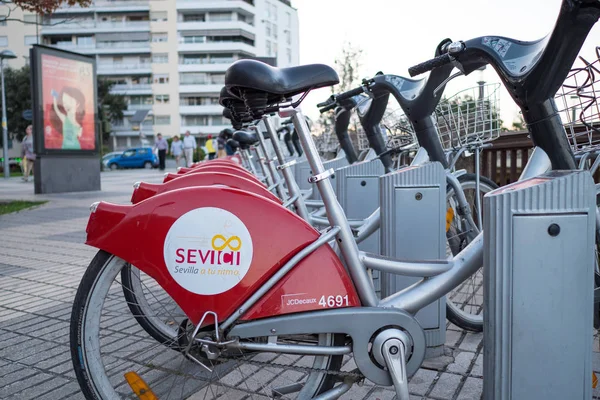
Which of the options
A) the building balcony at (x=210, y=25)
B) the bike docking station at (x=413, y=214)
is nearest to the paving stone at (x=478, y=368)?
the bike docking station at (x=413, y=214)

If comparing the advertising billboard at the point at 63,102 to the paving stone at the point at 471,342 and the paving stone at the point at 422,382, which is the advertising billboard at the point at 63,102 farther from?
the paving stone at the point at 422,382

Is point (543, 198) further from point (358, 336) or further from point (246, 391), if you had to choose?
point (246, 391)

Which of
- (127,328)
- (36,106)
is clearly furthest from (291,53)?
(127,328)

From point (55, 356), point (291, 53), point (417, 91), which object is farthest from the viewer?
point (291, 53)

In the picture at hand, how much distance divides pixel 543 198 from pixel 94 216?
1.55m

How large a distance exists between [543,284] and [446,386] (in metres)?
1.10

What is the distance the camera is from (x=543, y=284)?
5.57ft

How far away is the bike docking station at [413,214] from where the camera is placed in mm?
2746

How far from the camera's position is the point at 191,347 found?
6.52ft

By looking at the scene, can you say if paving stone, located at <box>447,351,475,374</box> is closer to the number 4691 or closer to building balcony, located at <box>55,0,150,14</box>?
the number 4691

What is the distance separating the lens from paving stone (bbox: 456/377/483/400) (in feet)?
8.16

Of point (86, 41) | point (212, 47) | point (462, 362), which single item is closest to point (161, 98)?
point (212, 47)

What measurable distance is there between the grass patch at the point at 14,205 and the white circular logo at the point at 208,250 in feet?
30.1

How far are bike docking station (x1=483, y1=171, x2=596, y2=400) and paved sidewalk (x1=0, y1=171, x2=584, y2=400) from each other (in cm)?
83
